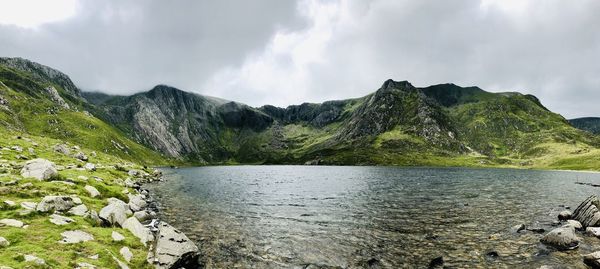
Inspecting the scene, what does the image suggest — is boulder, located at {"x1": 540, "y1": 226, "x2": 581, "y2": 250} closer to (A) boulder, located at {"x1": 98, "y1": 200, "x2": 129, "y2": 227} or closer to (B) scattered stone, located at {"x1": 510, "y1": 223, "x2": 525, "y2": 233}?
(B) scattered stone, located at {"x1": 510, "y1": 223, "x2": 525, "y2": 233}

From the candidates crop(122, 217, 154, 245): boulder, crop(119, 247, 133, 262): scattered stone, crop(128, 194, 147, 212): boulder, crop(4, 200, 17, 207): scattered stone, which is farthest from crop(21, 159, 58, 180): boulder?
crop(119, 247, 133, 262): scattered stone

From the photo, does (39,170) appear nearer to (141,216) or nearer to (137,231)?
(141,216)

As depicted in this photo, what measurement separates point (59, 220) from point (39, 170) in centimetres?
1844

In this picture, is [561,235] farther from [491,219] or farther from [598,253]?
[491,219]

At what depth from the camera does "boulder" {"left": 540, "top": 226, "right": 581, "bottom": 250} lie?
2808 centimetres

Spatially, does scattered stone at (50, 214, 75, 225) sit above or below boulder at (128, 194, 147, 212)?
above

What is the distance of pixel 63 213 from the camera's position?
24.3 metres

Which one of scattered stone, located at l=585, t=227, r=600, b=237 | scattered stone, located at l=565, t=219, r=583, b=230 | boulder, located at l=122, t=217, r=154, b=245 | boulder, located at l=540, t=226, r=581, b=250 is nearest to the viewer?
boulder, located at l=122, t=217, r=154, b=245

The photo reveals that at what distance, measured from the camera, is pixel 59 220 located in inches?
868

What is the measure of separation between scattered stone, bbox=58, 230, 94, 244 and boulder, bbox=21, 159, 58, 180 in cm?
1825

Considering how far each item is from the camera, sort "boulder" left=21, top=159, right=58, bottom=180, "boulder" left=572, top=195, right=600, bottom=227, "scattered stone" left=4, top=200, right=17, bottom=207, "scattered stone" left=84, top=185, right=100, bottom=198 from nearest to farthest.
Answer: "scattered stone" left=4, top=200, right=17, bottom=207 < "boulder" left=21, top=159, right=58, bottom=180 < "boulder" left=572, top=195, right=600, bottom=227 < "scattered stone" left=84, top=185, right=100, bottom=198

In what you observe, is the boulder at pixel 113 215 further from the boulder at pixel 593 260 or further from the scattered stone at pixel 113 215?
the boulder at pixel 593 260

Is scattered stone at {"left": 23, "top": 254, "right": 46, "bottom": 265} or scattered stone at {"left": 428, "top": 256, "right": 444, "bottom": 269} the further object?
scattered stone at {"left": 428, "top": 256, "right": 444, "bottom": 269}

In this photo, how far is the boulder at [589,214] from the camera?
1377 inches
